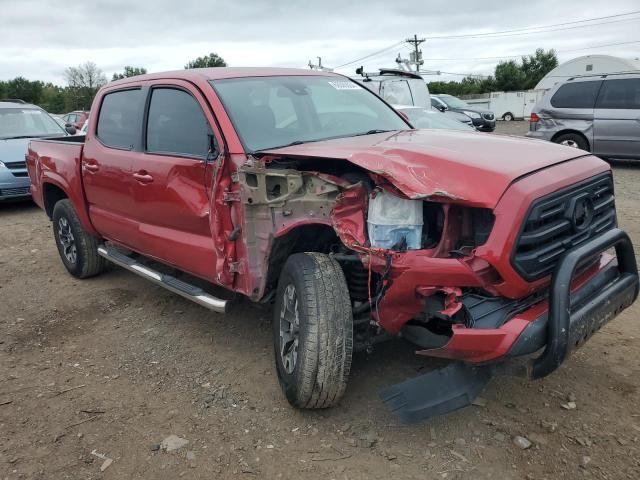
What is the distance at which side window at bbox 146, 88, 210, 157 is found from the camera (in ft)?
12.3

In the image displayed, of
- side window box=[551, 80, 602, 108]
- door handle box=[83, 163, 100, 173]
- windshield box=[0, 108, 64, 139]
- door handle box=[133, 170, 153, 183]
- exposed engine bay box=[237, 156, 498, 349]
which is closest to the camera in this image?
exposed engine bay box=[237, 156, 498, 349]

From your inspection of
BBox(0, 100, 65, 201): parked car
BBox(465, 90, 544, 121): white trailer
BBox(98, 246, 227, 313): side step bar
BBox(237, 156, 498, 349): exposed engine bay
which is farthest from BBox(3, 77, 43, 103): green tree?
BBox(237, 156, 498, 349): exposed engine bay

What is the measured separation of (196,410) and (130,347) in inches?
44.2

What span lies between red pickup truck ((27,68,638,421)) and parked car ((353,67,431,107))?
809cm

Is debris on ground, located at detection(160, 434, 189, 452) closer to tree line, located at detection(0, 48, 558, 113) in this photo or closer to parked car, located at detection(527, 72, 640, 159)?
parked car, located at detection(527, 72, 640, 159)

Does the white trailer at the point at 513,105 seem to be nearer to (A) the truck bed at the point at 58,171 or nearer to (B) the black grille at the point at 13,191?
(B) the black grille at the point at 13,191

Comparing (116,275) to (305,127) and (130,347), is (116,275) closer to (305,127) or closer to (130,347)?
(130,347)

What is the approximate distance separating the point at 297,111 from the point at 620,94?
9.20 metres

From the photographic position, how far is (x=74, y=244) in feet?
18.5

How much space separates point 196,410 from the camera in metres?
3.24

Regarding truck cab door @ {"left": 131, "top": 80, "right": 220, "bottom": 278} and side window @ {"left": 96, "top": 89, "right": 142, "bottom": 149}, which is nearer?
truck cab door @ {"left": 131, "top": 80, "right": 220, "bottom": 278}

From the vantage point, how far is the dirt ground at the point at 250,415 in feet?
8.94

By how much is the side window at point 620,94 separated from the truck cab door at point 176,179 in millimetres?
9506

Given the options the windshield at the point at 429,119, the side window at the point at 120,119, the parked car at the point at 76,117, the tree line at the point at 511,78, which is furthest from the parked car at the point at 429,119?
the tree line at the point at 511,78
